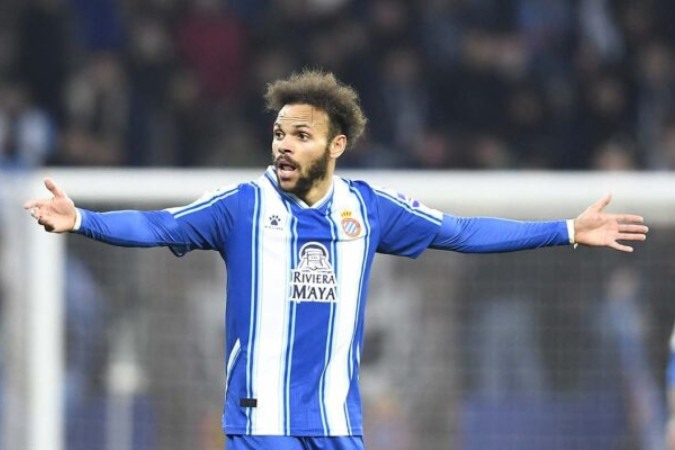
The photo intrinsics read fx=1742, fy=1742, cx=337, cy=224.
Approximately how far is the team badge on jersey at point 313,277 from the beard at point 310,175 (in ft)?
0.56

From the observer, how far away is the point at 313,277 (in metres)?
5.41

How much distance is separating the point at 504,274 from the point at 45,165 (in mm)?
4005

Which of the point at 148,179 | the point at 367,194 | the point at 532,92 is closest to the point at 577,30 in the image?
the point at 532,92

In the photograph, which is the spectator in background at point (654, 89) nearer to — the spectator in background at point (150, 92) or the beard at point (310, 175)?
the spectator in background at point (150, 92)

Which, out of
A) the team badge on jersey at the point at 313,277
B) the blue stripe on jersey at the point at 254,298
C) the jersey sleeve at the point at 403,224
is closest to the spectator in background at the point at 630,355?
the jersey sleeve at the point at 403,224

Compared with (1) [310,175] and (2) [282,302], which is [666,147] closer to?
(1) [310,175]

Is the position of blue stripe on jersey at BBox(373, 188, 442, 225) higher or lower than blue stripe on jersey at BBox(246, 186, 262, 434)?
higher

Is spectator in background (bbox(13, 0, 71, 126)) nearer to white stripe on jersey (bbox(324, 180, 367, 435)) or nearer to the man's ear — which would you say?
the man's ear

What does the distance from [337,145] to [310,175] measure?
0.58 ft

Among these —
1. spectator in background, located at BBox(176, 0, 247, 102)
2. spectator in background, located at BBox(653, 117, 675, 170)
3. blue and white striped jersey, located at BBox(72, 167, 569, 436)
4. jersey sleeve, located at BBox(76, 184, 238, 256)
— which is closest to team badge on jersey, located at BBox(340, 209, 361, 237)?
blue and white striped jersey, located at BBox(72, 167, 569, 436)

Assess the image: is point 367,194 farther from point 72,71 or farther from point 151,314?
point 72,71

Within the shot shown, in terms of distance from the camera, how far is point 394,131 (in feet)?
39.0

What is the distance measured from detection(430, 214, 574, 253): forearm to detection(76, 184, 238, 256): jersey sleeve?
29.0 inches

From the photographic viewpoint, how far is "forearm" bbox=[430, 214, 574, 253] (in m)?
5.66
